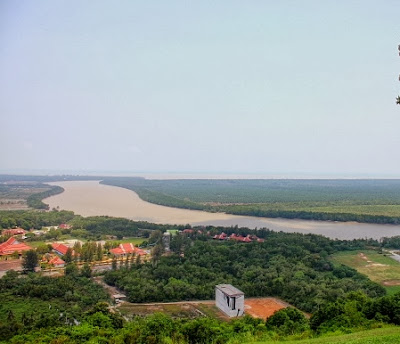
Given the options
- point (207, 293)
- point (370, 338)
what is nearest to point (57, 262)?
point (207, 293)

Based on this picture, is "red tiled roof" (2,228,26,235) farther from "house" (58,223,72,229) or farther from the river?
the river

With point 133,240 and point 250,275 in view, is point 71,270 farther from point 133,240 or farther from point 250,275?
point 133,240

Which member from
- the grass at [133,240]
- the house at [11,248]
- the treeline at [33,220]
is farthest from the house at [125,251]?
the treeline at [33,220]

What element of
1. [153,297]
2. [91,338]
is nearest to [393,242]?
[153,297]

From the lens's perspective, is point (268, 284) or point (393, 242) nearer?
point (268, 284)

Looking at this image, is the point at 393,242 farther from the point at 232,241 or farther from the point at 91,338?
the point at 91,338

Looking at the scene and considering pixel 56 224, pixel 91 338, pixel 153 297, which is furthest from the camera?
pixel 56 224
